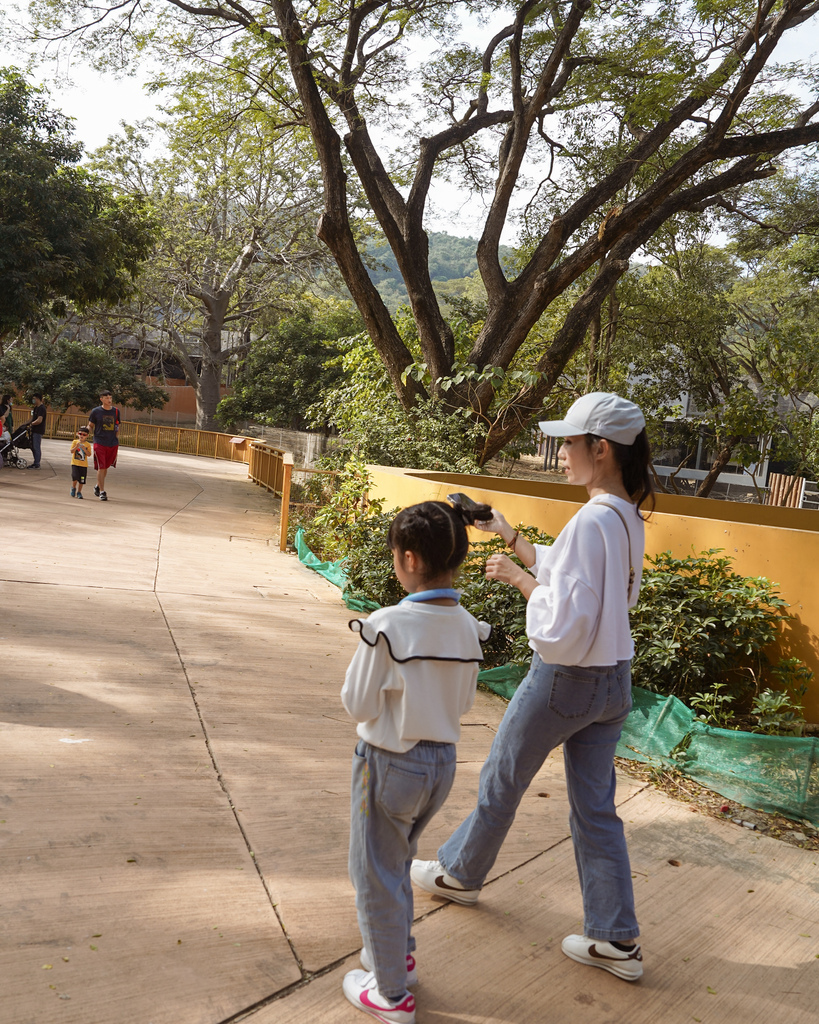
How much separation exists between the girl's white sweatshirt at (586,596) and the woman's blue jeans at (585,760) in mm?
85

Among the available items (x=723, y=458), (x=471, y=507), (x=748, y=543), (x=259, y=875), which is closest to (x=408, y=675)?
(x=471, y=507)

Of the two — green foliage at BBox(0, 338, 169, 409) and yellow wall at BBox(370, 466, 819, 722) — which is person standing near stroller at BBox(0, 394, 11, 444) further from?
green foliage at BBox(0, 338, 169, 409)

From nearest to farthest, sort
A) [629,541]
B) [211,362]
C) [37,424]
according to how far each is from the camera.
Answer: [629,541]
[37,424]
[211,362]

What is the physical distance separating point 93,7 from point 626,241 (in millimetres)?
9240

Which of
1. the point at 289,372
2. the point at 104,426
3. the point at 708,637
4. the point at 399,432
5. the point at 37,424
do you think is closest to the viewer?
the point at 708,637

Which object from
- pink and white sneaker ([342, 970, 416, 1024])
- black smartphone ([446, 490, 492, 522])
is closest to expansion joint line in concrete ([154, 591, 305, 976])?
pink and white sneaker ([342, 970, 416, 1024])

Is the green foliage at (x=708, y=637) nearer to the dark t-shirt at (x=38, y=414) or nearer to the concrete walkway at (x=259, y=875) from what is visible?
the concrete walkway at (x=259, y=875)

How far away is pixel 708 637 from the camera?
14.6 ft

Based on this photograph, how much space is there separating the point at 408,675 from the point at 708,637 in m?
2.89

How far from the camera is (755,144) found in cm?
1143

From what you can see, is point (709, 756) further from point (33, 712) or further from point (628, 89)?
point (628, 89)

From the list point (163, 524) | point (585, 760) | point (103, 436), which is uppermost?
point (103, 436)

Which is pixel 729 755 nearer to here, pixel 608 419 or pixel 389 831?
pixel 608 419

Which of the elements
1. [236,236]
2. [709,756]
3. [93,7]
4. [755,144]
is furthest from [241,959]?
[236,236]
